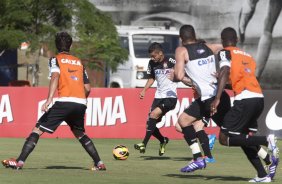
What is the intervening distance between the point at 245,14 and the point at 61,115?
29392mm

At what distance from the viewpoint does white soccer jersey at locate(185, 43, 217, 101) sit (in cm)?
1495

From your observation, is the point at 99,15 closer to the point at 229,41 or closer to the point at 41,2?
the point at 41,2

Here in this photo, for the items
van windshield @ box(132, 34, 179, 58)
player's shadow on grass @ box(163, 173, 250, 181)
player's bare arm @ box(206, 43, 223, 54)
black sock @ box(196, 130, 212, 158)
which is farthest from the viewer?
van windshield @ box(132, 34, 179, 58)

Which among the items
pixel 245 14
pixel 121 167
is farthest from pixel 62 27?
pixel 121 167

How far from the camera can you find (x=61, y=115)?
15.2 metres

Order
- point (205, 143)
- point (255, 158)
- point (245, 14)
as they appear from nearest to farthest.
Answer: point (255, 158) → point (205, 143) → point (245, 14)

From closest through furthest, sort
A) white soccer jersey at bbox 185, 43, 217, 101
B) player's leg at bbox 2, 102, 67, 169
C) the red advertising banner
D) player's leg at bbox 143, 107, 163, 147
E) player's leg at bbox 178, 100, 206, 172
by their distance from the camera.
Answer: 1. player's leg at bbox 178, 100, 206, 172
2. white soccer jersey at bbox 185, 43, 217, 101
3. player's leg at bbox 2, 102, 67, 169
4. player's leg at bbox 143, 107, 163, 147
5. the red advertising banner

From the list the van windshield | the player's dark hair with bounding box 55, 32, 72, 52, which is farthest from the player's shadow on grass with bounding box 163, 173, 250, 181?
the van windshield

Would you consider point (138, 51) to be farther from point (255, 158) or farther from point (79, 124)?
point (255, 158)

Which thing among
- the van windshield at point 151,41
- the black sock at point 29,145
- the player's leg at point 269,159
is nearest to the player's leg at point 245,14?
the van windshield at point 151,41

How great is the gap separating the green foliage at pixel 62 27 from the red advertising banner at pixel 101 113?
7.79 m

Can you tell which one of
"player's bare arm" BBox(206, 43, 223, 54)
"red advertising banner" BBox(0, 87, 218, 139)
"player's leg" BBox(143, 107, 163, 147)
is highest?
"player's bare arm" BBox(206, 43, 223, 54)

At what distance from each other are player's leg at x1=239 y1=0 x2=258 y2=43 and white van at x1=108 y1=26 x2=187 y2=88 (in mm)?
8482

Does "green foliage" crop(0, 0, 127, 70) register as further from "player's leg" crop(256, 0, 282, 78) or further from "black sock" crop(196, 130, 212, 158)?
"black sock" crop(196, 130, 212, 158)
